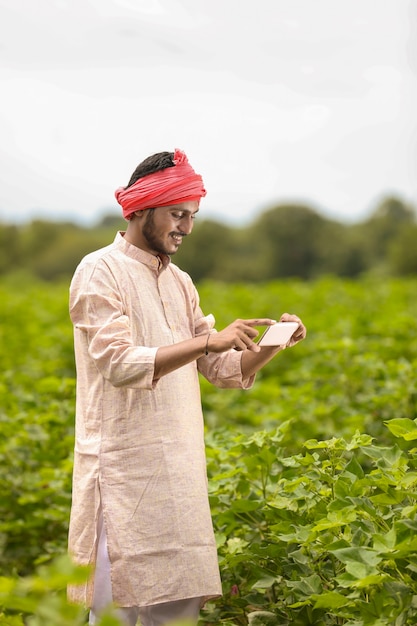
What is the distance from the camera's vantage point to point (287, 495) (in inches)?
124

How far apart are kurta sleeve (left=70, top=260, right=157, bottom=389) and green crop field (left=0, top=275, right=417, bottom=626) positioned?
58 centimetres

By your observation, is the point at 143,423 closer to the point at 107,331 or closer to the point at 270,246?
the point at 107,331

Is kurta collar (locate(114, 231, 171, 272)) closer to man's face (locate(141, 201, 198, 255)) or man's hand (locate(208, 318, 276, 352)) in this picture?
man's face (locate(141, 201, 198, 255))

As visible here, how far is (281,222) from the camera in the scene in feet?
255

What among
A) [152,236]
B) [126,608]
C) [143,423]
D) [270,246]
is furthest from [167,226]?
[270,246]

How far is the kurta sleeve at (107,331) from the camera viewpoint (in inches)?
103

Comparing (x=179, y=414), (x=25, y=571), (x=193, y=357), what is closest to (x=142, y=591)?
(x=179, y=414)

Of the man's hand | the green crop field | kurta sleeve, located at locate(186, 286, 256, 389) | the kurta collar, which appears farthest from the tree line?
the man's hand

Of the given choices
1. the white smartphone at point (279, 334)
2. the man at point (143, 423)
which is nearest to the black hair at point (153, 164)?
the man at point (143, 423)

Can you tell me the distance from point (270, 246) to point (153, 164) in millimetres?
71116

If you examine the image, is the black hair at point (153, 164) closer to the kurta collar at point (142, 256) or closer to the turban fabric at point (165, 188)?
the turban fabric at point (165, 188)

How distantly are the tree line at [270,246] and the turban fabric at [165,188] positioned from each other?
53.1 m

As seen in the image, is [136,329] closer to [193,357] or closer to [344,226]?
[193,357]

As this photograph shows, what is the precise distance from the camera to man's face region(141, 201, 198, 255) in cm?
287
